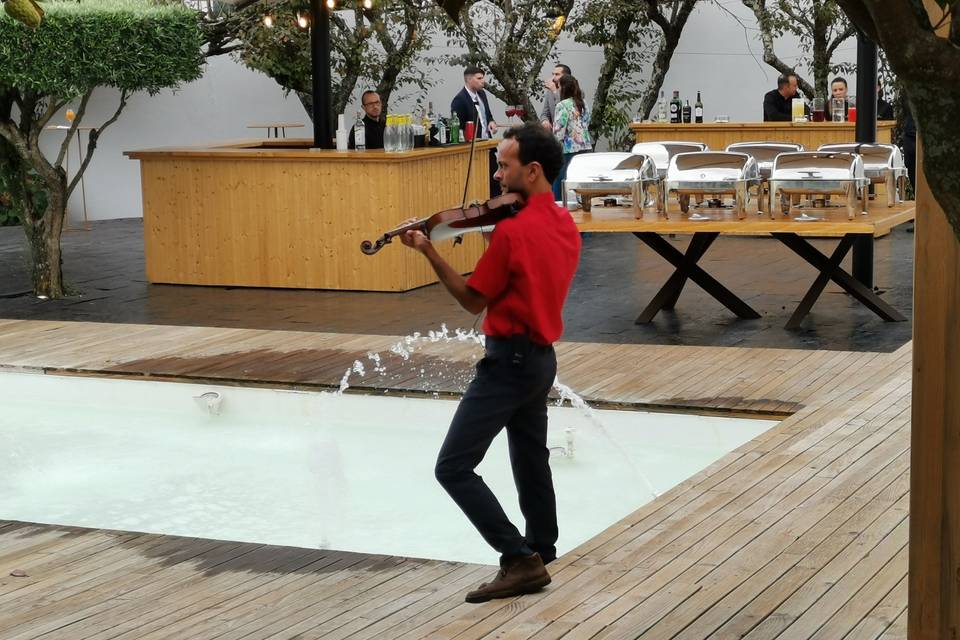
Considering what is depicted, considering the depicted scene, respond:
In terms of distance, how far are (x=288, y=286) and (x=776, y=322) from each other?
3729mm

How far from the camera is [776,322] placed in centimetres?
845

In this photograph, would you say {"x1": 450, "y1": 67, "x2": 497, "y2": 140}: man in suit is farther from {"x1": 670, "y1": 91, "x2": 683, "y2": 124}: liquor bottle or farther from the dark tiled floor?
{"x1": 670, "y1": 91, "x2": 683, "y2": 124}: liquor bottle

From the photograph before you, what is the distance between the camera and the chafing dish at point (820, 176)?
7762 mm

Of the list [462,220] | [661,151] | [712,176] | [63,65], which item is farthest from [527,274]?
[63,65]

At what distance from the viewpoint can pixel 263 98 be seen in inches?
667

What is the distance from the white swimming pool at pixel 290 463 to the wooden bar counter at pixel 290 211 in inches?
114

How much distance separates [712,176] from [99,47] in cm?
402

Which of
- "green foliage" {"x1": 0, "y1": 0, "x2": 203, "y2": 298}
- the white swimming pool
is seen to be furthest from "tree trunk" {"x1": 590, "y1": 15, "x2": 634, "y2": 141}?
the white swimming pool

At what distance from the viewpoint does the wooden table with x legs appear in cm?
770

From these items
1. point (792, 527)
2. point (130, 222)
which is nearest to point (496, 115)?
point (130, 222)

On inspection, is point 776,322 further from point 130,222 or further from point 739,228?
point 130,222

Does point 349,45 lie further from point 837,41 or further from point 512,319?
point 512,319

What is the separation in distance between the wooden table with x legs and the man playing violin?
153 inches

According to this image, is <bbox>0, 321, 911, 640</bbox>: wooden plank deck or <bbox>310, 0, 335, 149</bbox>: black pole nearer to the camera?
<bbox>0, 321, 911, 640</bbox>: wooden plank deck
